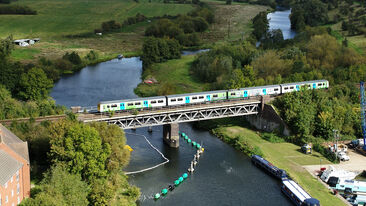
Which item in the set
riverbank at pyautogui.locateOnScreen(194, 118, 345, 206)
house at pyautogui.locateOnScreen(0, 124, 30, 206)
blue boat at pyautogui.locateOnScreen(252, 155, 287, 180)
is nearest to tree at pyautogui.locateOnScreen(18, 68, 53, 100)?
riverbank at pyautogui.locateOnScreen(194, 118, 345, 206)

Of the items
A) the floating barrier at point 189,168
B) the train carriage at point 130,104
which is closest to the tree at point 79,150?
the floating barrier at point 189,168

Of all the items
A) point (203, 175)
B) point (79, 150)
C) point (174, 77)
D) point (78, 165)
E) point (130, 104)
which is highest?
point (130, 104)

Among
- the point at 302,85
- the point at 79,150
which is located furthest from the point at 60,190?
the point at 302,85

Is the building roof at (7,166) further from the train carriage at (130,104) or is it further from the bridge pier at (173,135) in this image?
the bridge pier at (173,135)

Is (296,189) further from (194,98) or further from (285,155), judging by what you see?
(194,98)

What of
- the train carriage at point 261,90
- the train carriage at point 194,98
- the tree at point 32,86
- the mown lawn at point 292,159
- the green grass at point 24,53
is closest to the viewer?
the mown lawn at point 292,159

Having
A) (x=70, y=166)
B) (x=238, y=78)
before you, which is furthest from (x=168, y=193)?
(x=238, y=78)
